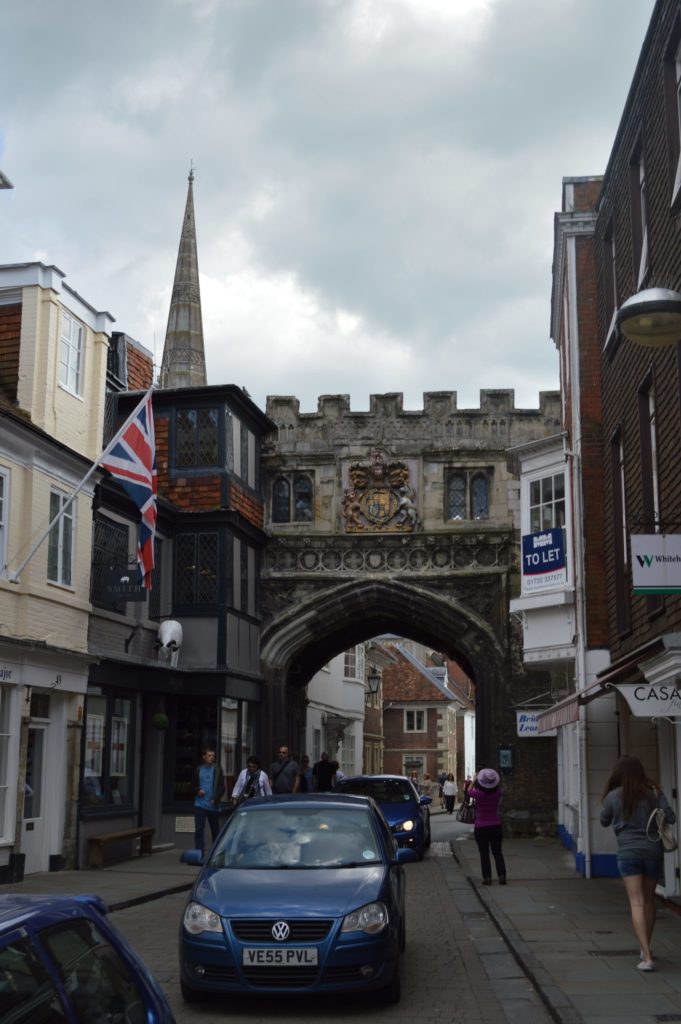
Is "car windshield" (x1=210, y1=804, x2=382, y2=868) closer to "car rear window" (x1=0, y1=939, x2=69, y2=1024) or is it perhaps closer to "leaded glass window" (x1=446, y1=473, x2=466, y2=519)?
"car rear window" (x1=0, y1=939, x2=69, y2=1024)

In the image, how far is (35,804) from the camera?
17578mm

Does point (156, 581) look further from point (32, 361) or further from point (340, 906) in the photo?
point (340, 906)

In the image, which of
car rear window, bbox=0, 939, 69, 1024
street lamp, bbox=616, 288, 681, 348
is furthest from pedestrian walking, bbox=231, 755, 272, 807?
car rear window, bbox=0, 939, 69, 1024

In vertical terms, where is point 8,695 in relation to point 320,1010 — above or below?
above

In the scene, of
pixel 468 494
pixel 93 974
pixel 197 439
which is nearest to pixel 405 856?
pixel 93 974

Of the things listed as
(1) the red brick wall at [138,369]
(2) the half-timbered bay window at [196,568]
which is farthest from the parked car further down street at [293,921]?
(1) the red brick wall at [138,369]

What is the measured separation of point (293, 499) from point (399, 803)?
10.1 metres

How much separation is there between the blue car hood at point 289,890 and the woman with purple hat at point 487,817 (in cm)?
713

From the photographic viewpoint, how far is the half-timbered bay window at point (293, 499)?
94.6 feet

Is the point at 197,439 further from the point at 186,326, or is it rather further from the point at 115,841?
the point at 186,326

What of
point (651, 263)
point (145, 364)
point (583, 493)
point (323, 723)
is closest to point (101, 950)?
point (651, 263)

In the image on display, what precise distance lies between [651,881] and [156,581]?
1610cm

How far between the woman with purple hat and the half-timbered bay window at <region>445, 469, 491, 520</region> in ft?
42.9

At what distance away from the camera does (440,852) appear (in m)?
23.5
